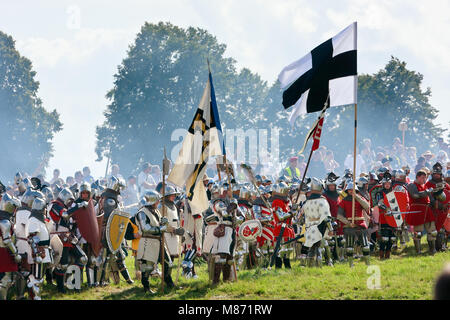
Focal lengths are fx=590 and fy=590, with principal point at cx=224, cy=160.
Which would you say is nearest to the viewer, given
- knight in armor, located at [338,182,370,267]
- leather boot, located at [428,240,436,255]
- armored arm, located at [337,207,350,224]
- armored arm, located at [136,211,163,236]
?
armored arm, located at [136,211,163,236]

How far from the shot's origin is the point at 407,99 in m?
48.4

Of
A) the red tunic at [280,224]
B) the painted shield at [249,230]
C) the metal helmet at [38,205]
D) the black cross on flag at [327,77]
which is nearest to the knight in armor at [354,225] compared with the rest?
the red tunic at [280,224]

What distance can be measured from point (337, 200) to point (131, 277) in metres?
4.98

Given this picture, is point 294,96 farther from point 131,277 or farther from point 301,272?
point 131,277

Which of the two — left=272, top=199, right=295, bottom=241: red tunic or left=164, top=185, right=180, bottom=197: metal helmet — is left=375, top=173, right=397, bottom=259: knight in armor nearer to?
left=272, top=199, right=295, bottom=241: red tunic

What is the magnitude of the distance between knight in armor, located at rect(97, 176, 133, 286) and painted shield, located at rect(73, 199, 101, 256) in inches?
10.3

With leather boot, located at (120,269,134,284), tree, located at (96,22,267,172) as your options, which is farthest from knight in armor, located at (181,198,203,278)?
tree, located at (96,22,267,172)

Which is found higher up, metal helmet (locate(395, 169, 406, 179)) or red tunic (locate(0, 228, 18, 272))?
metal helmet (locate(395, 169, 406, 179))

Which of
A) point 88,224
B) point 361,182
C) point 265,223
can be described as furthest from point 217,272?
point 361,182

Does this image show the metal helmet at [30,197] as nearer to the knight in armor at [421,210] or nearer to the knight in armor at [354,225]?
the knight in armor at [354,225]

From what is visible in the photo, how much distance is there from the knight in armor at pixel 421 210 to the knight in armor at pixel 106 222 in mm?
6783

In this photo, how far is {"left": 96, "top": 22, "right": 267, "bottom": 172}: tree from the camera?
4612 centimetres

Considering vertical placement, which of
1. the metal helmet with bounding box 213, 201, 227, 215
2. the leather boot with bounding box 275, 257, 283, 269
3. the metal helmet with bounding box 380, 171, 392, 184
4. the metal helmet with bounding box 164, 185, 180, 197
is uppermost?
the metal helmet with bounding box 380, 171, 392, 184

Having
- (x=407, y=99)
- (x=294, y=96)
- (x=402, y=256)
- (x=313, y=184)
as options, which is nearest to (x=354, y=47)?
(x=294, y=96)
